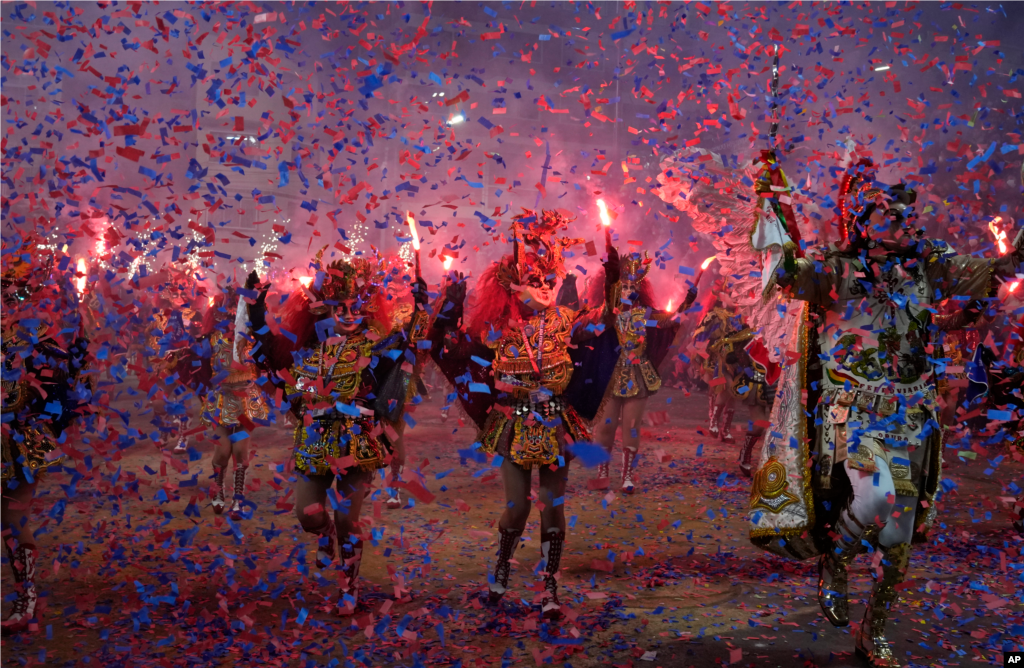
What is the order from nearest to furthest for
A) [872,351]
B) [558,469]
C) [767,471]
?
[872,351], [767,471], [558,469]

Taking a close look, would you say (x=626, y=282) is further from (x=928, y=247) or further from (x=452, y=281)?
(x=928, y=247)

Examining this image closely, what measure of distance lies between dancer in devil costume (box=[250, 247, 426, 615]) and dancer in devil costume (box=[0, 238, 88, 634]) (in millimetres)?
1307

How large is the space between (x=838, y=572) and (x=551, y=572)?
74.6 inches

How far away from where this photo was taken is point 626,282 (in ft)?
30.1

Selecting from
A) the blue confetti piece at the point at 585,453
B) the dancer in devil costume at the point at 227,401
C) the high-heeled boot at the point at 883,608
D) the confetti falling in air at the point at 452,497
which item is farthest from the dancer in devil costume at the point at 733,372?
the dancer in devil costume at the point at 227,401

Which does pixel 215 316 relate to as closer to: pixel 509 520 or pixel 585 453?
pixel 509 520

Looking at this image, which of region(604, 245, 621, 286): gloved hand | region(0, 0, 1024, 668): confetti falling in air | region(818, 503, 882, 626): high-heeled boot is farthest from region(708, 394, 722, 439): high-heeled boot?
region(604, 245, 621, 286): gloved hand

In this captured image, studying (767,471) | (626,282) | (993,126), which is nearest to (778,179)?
(767,471)

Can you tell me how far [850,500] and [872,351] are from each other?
0.95 m

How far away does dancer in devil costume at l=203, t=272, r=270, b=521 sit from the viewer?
303 inches

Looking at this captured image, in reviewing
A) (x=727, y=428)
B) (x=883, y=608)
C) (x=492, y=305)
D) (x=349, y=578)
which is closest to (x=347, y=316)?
(x=492, y=305)

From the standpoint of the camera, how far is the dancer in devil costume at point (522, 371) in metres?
5.02

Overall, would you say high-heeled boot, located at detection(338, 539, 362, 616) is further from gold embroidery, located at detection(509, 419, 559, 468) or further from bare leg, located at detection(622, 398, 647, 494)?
bare leg, located at detection(622, 398, 647, 494)

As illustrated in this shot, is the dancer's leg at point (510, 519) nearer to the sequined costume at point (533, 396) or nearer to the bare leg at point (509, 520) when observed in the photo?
the bare leg at point (509, 520)
